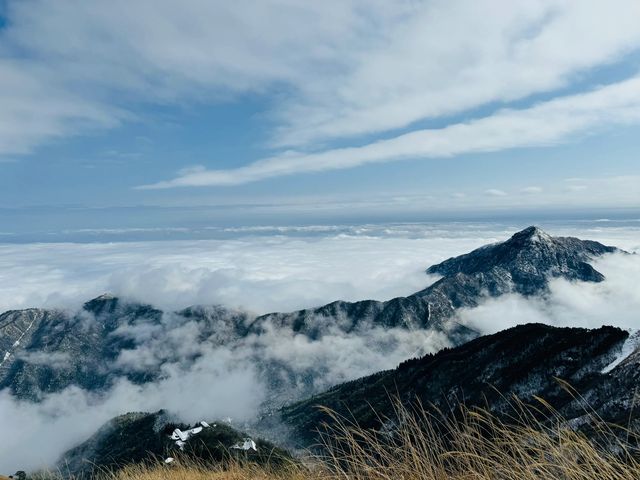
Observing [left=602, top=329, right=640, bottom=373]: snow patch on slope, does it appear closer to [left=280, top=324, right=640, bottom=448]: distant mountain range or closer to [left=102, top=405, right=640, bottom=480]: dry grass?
[left=280, top=324, right=640, bottom=448]: distant mountain range

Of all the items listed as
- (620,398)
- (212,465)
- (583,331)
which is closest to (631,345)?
(583,331)

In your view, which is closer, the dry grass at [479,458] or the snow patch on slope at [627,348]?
the dry grass at [479,458]

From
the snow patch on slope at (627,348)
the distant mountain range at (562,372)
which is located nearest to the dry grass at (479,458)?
the distant mountain range at (562,372)

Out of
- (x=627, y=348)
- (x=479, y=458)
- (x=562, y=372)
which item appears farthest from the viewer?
(x=562, y=372)

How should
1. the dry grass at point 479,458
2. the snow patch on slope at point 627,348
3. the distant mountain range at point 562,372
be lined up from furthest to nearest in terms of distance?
the snow patch on slope at point 627,348
the distant mountain range at point 562,372
the dry grass at point 479,458

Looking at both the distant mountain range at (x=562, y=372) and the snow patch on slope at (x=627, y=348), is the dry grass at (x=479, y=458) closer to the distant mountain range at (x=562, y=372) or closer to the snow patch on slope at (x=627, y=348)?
the distant mountain range at (x=562, y=372)

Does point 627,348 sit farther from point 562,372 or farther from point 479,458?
point 479,458

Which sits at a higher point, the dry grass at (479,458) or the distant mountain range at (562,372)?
the dry grass at (479,458)

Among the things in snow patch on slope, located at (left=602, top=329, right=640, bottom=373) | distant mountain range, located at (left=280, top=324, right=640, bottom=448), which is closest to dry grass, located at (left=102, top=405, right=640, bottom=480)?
distant mountain range, located at (left=280, top=324, right=640, bottom=448)

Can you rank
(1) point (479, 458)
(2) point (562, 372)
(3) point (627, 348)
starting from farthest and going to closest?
(2) point (562, 372), (3) point (627, 348), (1) point (479, 458)

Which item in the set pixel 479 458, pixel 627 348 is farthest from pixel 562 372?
pixel 479 458

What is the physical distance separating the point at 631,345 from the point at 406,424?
456ft

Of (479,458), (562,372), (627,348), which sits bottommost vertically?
(562,372)

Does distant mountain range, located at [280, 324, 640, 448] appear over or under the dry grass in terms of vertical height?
under
